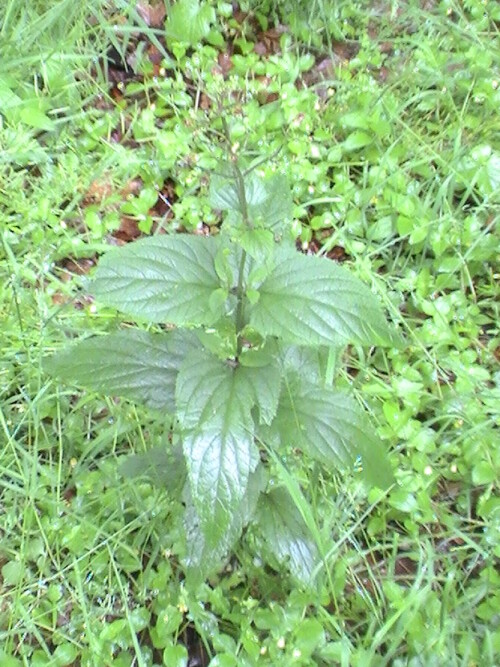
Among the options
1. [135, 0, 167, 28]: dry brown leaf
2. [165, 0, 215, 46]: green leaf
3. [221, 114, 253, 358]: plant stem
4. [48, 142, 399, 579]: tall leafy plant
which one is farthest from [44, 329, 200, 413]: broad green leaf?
[135, 0, 167, 28]: dry brown leaf

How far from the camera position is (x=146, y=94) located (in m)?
2.38

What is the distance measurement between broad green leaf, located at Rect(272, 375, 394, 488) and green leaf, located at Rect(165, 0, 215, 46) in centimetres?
164

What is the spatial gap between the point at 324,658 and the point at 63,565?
615mm

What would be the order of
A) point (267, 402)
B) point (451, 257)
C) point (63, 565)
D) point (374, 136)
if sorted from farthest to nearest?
point (374, 136), point (451, 257), point (63, 565), point (267, 402)

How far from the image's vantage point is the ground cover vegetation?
1.38 m

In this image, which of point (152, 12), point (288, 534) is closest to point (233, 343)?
point (288, 534)

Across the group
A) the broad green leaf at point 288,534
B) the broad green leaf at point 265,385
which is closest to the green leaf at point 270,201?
the broad green leaf at point 265,385

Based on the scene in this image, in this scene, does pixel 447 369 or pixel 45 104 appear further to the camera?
pixel 45 104

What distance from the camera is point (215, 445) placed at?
3.61 feet

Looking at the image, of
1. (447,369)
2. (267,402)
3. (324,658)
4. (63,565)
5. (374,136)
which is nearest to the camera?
(267,402)

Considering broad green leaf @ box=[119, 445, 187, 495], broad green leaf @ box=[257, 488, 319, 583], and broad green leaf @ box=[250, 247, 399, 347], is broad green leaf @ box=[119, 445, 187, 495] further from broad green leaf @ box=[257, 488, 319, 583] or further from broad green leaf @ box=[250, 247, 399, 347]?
broad green leaf @ box=[250, 247, 399, 347]

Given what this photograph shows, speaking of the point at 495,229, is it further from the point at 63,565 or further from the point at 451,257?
the point at 63,565

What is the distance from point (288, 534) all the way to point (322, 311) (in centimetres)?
55

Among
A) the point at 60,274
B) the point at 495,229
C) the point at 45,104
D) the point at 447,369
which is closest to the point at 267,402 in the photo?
the point at 447,369
